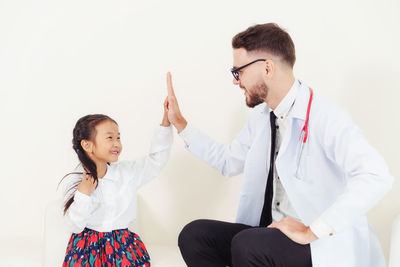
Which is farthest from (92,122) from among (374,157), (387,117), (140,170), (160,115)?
(387,117)

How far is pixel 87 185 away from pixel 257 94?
35.4 inches

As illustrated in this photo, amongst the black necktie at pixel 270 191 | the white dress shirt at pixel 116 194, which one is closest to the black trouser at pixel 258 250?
the black necktie at pixel 270 191

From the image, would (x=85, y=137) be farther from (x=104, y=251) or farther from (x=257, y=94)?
(x=257, y=94)

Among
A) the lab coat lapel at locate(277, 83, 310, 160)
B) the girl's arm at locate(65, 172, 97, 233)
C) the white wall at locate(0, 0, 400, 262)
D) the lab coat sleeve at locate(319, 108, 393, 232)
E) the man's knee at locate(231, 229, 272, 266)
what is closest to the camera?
the lab coat sleeve at locate(319, 108, 393, 232)

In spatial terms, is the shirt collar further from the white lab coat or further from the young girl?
the young girl

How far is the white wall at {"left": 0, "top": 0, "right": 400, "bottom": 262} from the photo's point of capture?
7.78ft

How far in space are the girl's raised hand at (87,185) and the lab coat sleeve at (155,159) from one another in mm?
230

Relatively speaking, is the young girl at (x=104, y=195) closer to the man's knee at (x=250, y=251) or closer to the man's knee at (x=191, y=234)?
the man's knee at (x=191, y=234)

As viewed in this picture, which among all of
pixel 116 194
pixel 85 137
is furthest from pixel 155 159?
pixel 85 137

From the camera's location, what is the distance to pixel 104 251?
211cm

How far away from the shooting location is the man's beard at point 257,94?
1952mm

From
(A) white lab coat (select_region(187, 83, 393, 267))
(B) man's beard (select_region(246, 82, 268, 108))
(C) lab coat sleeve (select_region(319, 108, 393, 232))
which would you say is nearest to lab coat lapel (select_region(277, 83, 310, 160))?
(A) white lab coat (select_region(187, 83, 393, 267))

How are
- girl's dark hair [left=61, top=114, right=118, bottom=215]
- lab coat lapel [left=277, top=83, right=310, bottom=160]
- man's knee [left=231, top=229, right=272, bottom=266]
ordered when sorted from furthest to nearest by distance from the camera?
girl's dark hair [left=61, top=114, right=118, bottom=215] → lab coat lapel [left=277, top=83, right=310, bottom=160] → man's knee [left=231, top=229, right=272, bottom=266]

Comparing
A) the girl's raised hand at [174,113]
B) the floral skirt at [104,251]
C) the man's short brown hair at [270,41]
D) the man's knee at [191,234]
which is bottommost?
the floral skirt at [104,251]
